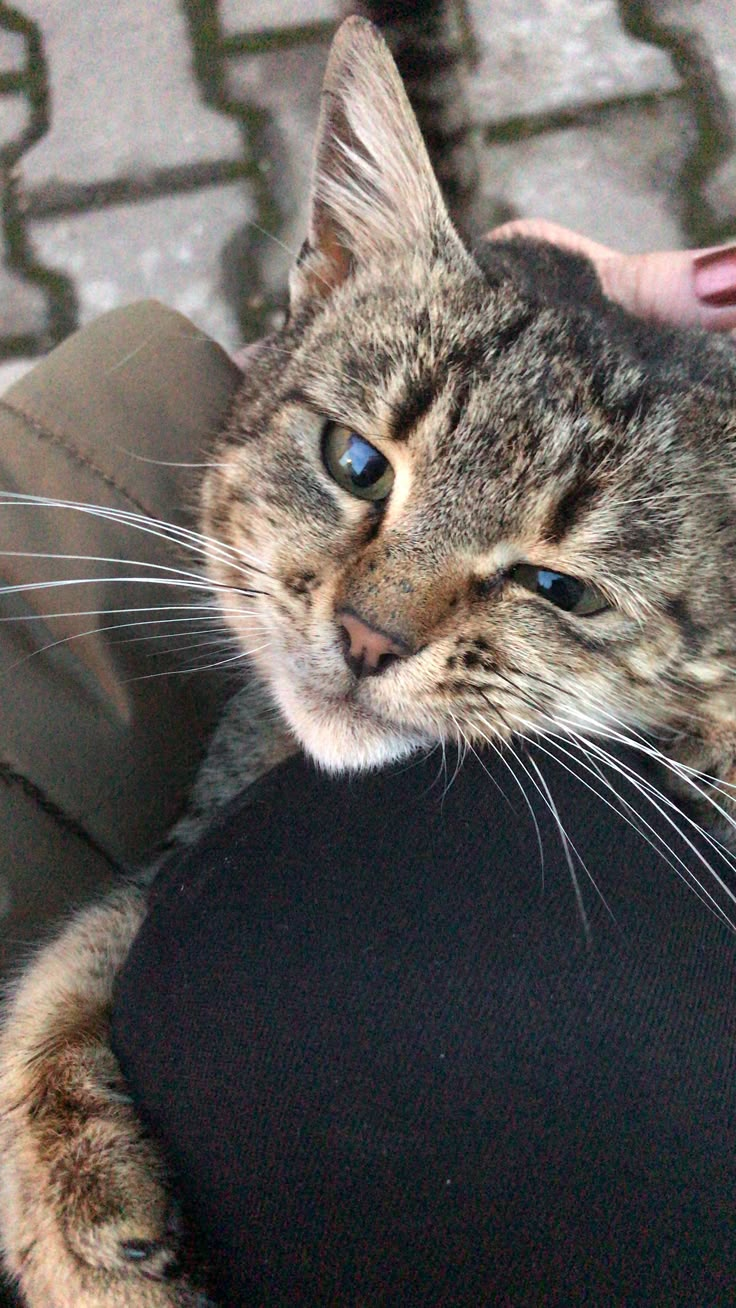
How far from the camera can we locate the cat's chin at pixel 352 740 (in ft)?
3.82

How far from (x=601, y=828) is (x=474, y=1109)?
0.31 m

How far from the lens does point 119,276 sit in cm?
265

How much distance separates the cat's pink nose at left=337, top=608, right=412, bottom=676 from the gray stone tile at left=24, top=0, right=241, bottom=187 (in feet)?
6.96

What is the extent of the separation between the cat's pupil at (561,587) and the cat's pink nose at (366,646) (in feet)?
0.67

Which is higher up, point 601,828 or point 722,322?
point 722,322

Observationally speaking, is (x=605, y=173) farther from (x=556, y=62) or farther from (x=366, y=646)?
(x=366, y=646)

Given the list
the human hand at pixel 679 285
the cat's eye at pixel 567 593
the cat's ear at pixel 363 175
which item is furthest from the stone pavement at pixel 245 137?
the cat's eye at pixel 567 593

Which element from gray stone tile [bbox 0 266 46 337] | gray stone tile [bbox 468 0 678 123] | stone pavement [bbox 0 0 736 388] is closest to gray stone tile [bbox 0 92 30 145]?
stone pavement [bbox 0 0 736 388]

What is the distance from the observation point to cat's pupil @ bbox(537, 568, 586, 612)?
1189 millimetres

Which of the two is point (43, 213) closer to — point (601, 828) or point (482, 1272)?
point (601, 828)

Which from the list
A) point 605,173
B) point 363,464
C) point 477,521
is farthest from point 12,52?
point 477,521

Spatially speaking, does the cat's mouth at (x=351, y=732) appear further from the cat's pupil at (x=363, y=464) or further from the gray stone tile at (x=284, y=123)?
the gray stone tile at (x=284, y=123)

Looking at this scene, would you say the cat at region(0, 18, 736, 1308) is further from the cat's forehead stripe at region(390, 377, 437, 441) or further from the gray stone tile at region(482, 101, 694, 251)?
the gray stone tile at region(482, 101, 694, 251)

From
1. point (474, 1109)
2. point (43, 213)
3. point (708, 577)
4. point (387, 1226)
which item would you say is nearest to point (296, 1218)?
point (387, 1226)
